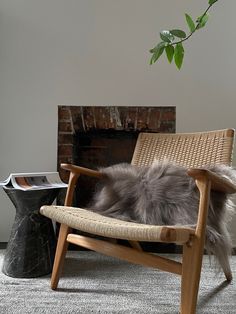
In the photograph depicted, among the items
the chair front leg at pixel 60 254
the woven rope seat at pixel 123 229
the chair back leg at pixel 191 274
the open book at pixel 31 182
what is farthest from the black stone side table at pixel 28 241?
the chair back leg at pixel 191 274

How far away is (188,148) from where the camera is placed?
1656 millimetres

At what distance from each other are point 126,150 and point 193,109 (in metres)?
0.49

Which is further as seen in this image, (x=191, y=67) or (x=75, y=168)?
(x=191, y=67)

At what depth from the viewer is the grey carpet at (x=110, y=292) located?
1247 millimetres

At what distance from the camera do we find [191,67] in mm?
2094

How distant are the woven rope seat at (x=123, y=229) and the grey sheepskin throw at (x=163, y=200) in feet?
0.69

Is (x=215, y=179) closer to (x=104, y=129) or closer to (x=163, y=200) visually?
(x=163, y=200)

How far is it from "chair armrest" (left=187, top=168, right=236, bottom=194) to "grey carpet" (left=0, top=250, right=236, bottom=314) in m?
0.45

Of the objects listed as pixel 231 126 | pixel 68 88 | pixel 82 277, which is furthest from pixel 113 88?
pixel 82 277

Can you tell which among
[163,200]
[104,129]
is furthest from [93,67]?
[163,200]

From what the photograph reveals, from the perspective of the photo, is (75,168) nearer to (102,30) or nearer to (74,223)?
(74,223)

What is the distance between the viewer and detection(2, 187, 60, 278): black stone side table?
154 cm

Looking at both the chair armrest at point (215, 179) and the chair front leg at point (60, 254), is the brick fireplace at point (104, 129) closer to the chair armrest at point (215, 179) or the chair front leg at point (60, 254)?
the chair front leg at point (60, 254)

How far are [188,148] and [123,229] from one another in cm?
76
